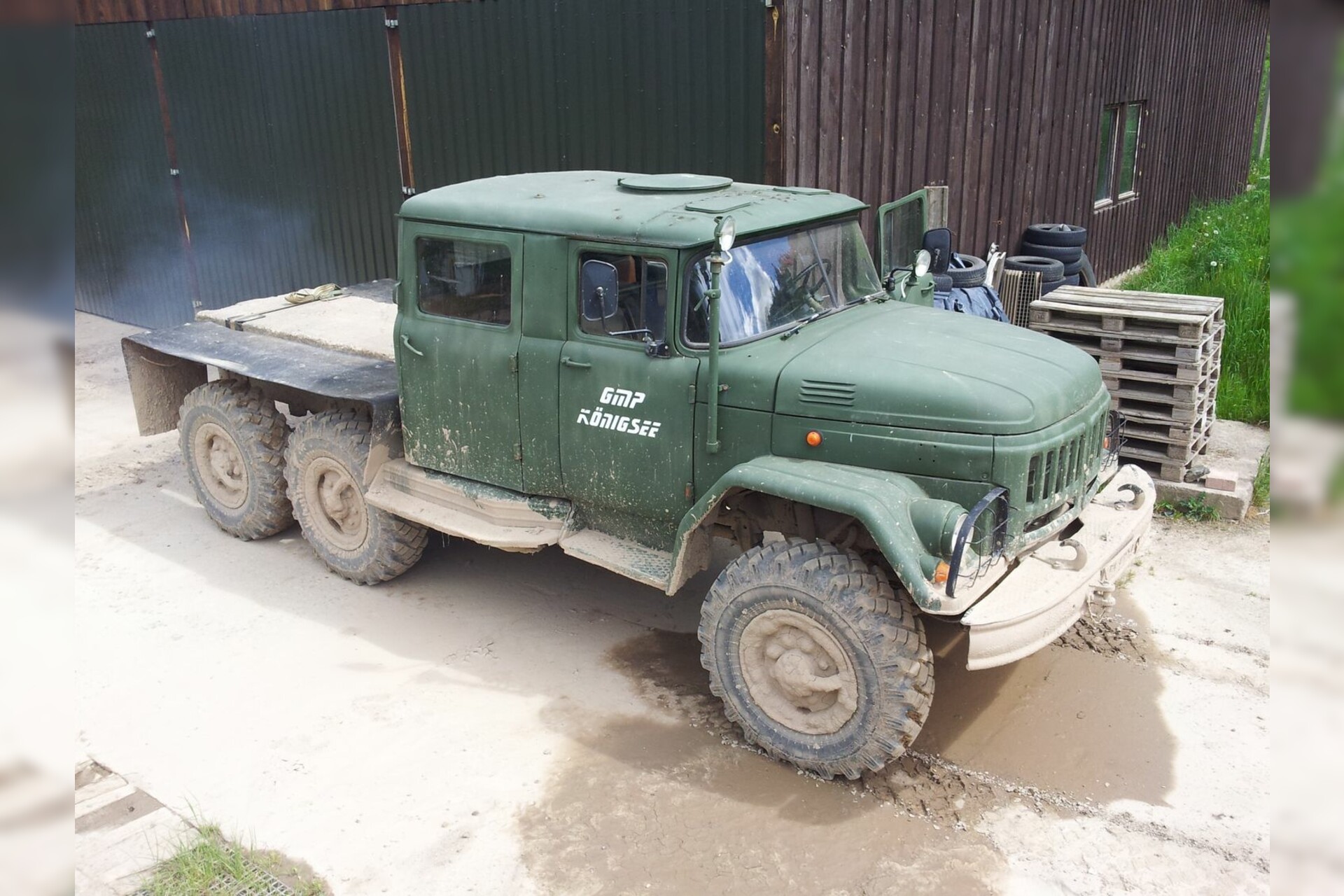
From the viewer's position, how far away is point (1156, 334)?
25.2 ft

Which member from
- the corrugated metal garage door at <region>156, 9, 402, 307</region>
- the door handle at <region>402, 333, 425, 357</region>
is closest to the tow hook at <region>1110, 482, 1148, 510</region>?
the door handle at <region>402, 333, 425, 357</region>

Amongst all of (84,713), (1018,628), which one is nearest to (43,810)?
(1018,628)

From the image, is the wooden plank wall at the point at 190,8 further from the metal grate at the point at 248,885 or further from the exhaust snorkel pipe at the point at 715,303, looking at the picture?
the metal grate at the point at 248,885

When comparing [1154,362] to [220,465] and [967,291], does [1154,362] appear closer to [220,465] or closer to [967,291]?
[967,291]

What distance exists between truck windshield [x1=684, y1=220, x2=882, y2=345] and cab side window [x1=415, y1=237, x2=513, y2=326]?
1.21 metres

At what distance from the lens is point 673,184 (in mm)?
5926

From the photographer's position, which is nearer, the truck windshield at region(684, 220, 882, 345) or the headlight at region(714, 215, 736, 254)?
the headlight at region(714, 215, 736, 254)

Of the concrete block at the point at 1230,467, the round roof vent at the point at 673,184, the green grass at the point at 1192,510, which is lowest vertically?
the green grass at the point at 1192,510

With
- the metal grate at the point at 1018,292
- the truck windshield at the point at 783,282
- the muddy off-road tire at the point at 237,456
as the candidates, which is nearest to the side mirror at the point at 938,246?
the truck windshield at the point at 783,282

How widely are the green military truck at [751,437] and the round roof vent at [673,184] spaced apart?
21 mm

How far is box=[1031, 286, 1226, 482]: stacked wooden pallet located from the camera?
7.59 metres

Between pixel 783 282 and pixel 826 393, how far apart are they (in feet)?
2.75

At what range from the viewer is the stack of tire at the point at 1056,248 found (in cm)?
1132

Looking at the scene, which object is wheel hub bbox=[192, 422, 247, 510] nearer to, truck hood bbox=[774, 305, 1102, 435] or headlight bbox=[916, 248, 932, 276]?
truck hood bbox=[774, 305, 1102, 435]
